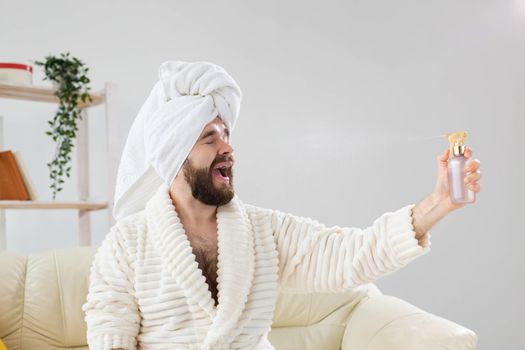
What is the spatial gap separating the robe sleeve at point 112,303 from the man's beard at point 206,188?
0.27m

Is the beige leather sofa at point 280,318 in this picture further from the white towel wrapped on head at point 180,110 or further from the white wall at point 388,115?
the white wall at point 388,115

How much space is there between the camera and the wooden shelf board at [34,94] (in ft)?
8.98

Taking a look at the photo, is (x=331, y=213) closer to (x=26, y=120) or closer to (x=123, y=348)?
(x=26, y=120)

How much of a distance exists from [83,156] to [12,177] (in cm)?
38

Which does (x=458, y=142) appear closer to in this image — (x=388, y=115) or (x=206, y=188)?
(x=206, y=188)

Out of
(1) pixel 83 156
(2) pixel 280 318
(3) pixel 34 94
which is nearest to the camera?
(2) pixel 280 318

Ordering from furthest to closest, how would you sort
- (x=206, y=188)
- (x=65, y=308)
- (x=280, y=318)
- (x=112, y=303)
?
(x=280, y=318) < (x=65, y=308) < (x=206, y=188) < (x=112, y=303)

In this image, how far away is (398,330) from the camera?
2.14m

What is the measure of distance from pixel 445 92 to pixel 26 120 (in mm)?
2177

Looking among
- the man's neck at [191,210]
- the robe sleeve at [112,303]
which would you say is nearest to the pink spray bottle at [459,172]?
the man's neck at [191,210]

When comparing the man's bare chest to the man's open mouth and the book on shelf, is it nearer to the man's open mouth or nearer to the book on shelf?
the man's open mouth

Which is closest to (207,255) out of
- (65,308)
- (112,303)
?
(112,303)

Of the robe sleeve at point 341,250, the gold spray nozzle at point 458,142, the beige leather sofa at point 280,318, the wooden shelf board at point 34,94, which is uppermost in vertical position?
the wooden shelf board at point 34,94

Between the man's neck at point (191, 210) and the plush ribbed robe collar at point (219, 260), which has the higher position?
the man's neck at point (191, 210)
